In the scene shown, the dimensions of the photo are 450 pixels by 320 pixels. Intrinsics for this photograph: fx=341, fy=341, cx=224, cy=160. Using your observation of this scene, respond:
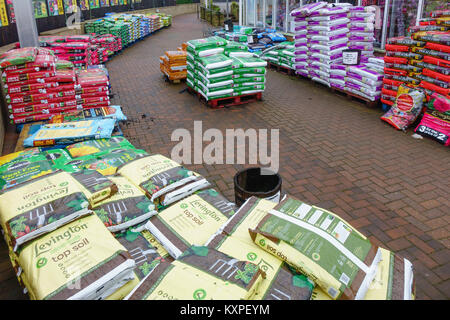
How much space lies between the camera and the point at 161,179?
136 inches

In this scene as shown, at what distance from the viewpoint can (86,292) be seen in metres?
2.12

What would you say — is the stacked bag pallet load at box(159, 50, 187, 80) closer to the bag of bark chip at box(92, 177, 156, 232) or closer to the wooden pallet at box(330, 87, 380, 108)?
the wooden pallet at box(330, 87, 380, 108)

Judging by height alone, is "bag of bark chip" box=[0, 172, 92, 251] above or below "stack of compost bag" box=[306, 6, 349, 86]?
below

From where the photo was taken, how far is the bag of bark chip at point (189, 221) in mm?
2771

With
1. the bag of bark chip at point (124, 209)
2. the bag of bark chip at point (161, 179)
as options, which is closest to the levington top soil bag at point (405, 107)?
the bag of bark chip at point (161, 179)

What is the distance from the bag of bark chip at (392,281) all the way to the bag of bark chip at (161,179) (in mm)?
1891

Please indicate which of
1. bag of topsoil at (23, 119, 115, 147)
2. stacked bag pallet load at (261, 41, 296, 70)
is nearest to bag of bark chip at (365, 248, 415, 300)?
bag of topsoil at (23, 119, 115, 147)

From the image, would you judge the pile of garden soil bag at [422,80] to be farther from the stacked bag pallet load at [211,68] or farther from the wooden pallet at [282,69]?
the wooden pallet at [282,69]

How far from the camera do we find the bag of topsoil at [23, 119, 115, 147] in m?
5.02

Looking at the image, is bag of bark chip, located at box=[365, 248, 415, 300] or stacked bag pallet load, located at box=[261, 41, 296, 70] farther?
stacked bag pallet load, located at box=[261, 41, 296, 70]

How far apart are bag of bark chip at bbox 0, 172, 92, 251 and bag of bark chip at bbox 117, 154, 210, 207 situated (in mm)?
626

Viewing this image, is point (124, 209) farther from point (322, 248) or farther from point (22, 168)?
point (322, 248)
